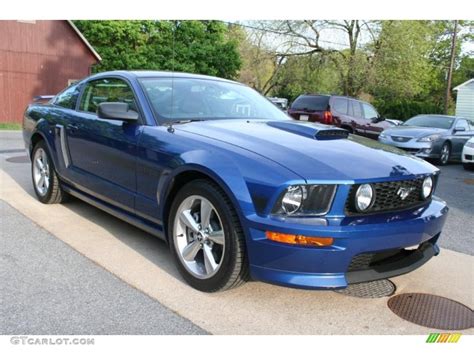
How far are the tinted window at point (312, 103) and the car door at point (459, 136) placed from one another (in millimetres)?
3377

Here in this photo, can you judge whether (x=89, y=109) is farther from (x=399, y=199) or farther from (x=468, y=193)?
(x=468, y=193)

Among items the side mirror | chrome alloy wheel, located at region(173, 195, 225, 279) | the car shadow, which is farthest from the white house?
chrome alloy wheel, located at region(173, 195, 225, 279)

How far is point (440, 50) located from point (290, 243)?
51789 millimetres

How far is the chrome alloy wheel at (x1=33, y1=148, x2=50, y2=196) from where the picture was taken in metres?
5.21

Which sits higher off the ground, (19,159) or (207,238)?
(207,238)

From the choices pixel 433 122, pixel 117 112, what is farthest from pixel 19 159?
pixel 433 122

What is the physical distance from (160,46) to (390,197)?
80.7 ft

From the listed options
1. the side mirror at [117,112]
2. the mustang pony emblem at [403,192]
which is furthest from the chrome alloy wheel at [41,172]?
the mustang pony emblem at [403,192]

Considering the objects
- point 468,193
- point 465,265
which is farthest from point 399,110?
point 465,265

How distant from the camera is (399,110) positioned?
32188 millimetres

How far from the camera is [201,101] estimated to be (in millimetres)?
4016

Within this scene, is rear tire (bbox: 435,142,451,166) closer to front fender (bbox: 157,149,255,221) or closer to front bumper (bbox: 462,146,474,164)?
front bumper (bbox: 462,146,474,164)

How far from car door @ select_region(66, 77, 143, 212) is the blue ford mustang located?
16 mm

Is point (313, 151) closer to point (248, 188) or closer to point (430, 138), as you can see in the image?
point (248, 188)
